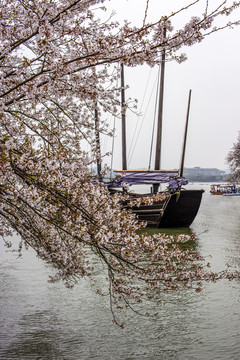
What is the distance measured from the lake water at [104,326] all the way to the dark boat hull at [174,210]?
13.0m

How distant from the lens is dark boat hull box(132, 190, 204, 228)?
23.0 meters

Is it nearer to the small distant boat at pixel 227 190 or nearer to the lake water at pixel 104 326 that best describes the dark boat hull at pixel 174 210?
the lake water at pixel 104 326

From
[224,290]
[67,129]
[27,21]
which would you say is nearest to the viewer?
[27,21]

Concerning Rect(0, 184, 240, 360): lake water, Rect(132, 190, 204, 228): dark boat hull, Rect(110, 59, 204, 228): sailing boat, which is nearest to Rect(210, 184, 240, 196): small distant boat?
Rect(132, 190, 204, 228): dark boat hull

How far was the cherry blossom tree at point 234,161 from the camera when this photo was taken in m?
61.4

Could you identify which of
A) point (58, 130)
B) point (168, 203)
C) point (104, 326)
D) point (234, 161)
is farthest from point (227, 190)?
point (58, 130)

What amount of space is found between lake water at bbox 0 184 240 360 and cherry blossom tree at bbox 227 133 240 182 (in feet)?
175

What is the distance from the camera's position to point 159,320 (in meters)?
7.45

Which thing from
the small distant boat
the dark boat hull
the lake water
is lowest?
the lake water

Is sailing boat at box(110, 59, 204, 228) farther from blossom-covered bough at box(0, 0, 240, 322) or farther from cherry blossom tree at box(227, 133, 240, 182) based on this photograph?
cherry blossom tree at box(227, 133, 240, 182)

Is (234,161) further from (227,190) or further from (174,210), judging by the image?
(174,210)

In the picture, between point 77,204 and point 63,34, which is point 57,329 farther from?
point 63,34

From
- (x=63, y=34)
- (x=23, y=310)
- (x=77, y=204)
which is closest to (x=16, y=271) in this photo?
(x=23, y=310)

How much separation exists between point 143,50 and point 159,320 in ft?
16.0
